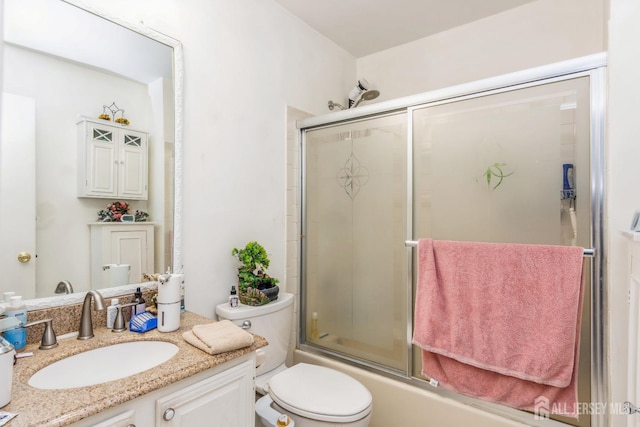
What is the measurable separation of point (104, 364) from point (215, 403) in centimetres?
39

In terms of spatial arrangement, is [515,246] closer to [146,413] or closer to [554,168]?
[554,168]

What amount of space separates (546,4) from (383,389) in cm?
234

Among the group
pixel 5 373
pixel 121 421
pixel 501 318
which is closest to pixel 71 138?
pixel 5 373

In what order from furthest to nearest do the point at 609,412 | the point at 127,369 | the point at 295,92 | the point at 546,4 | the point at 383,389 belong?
the point at 295,92 → the point at 546,4 → the point at 383,389 → the point at 609,412 → the point at 127,369

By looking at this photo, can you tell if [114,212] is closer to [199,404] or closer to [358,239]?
[199,404]

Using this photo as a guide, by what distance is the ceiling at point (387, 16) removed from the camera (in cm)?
192

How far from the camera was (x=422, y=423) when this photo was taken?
156 centimetres

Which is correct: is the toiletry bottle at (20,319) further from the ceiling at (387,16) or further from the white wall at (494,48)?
the white wall at (494,48)

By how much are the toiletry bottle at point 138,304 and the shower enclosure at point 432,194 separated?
3.35 ft

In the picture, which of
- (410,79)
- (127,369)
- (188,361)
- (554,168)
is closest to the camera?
(188,361)

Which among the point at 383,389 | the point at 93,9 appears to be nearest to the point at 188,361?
the point at 383,389

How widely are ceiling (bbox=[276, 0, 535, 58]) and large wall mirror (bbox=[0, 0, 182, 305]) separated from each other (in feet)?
3.35

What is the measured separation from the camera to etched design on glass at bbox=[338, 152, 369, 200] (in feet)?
6.06

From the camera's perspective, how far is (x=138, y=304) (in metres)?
1.23
